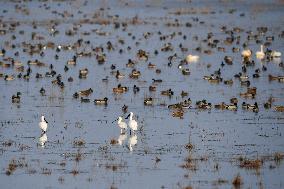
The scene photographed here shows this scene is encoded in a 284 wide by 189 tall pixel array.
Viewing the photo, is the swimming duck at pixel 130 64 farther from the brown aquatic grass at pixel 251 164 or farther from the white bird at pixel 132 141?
the brown aquatic grass at pixel 251 164

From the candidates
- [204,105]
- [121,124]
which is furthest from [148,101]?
[121,124]

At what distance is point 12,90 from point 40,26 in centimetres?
2962

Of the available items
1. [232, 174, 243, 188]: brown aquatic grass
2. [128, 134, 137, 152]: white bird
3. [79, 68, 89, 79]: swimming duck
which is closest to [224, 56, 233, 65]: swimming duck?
[79, 68, 89, 79]: swimming duck

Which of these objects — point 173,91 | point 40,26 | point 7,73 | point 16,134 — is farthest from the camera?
point 40,26

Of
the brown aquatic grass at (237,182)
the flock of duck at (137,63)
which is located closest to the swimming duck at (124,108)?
the flock of duck at (137,63)

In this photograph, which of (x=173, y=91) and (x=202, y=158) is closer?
(x=202, y=158)

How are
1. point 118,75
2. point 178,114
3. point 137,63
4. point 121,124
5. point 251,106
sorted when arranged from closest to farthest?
point 121,124 < point 178,114 < point 251,106 < point 118,75 < point 137,63

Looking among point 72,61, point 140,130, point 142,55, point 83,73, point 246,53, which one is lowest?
point 140,130

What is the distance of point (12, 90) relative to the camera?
40625 millimetres

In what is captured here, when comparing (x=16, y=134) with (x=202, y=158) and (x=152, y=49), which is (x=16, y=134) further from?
(x=152, y=49)

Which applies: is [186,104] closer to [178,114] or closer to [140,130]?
[178,114]

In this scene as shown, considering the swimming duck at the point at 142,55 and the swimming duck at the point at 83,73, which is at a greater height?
the swimming duck at the point at 142,55

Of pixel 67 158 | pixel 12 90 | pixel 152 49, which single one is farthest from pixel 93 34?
pixel 67 158

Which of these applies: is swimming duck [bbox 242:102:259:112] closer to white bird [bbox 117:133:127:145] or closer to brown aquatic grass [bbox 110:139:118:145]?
white bird [bbox 117:133:127:145]
